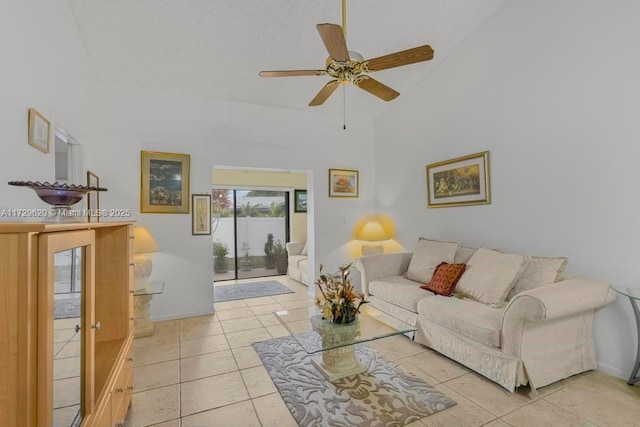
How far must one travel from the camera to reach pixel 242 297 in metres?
5.02

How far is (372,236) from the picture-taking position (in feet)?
16.0

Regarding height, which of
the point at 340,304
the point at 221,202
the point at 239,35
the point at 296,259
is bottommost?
the point at 296,259

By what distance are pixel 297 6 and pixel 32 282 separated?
10.3 ft

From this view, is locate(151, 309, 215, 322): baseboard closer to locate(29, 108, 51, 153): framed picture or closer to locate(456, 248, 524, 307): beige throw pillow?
locate(29, 108, 51, 153): framed picture

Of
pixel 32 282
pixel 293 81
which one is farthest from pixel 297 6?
pixel 32 282

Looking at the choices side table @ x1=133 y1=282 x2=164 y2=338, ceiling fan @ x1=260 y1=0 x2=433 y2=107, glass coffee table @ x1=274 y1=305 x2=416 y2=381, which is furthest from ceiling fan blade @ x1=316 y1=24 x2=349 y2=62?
side table @ x1=133 y1=282 x2=164 y2=338

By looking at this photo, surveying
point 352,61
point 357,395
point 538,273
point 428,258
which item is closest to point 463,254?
point 428,258

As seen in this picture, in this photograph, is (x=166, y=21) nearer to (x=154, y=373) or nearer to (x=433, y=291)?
(x=154, y=373)

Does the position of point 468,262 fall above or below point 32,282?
below

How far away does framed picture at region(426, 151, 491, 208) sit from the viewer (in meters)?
3.55

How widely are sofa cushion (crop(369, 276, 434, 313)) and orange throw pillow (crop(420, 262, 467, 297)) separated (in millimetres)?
86

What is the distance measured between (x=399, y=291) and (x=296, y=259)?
304 cm

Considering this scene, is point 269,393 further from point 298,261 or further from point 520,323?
point 298,261

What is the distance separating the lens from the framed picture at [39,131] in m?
1.84
